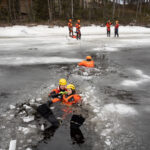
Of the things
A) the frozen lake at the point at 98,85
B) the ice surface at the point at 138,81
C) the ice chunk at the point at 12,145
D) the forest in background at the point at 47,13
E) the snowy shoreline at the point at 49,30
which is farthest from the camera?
the forest in background at the point at 47,13

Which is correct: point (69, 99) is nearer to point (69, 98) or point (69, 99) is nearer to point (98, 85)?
point (69, 98)

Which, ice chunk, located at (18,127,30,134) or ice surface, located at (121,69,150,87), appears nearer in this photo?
ice chunk, located at (18,127,30,134)

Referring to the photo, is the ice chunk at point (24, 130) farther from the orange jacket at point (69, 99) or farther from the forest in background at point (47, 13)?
the forest in background at point (47, 13)

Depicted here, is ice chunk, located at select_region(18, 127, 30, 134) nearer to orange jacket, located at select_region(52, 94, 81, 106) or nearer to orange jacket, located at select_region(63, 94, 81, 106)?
orange jacket, located at select_region(52, 94, 81, 106)

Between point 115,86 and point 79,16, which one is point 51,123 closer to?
point 115,86

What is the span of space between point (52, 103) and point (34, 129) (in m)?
1.17

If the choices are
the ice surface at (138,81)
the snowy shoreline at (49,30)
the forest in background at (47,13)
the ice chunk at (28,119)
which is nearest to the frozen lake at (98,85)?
the ice surface at (138,81)

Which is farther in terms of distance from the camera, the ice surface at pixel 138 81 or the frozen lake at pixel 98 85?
the ice surface at pixel 138 81

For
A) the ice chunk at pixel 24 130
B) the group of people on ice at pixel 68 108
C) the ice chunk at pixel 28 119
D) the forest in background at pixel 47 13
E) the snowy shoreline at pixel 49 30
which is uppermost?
the forest in background at pixel 47 13

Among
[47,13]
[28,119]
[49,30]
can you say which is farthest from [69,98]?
[47,13]

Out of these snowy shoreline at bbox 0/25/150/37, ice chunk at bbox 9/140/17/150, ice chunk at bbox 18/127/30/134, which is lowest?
ice chunk at bbox 9/140/17/150

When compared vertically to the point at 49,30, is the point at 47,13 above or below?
above

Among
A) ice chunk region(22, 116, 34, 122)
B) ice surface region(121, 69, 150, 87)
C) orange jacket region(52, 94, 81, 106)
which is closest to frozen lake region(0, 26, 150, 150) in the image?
ice surface region(121, 69, 150, 87)

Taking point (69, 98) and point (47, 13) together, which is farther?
point (47, 13)
